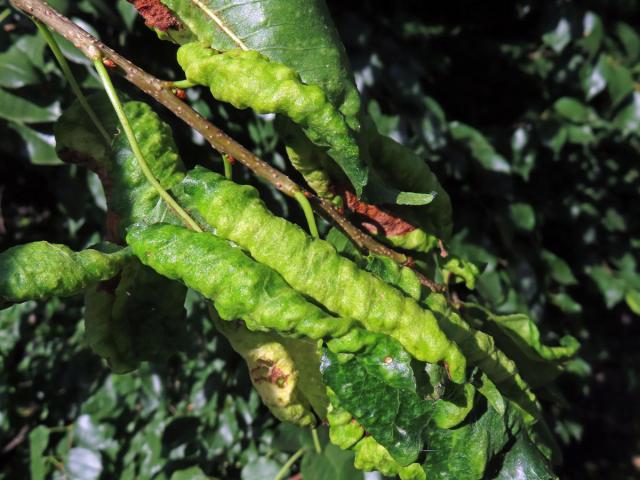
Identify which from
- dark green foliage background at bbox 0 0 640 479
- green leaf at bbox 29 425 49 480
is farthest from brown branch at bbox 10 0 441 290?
green leaf at bbox 29 425 49 480

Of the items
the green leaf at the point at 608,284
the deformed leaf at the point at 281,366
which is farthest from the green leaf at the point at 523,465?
the green leaf at the point at 608,284

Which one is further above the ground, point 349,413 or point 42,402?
point 349,413

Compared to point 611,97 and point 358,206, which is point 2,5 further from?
point 611,97

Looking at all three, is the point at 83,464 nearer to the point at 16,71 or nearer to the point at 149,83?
the point at 16,71

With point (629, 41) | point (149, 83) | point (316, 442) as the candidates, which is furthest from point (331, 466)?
point (629, 41)

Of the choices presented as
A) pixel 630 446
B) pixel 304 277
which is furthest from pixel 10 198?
pixel 630 446

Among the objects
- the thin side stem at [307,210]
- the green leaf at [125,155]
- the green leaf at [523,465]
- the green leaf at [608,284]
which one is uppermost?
the thin side stem at [307,210]

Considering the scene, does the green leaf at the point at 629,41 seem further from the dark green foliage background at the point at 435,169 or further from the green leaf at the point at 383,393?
the green leaf at the point at 383,393
